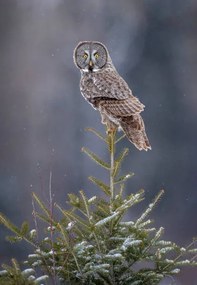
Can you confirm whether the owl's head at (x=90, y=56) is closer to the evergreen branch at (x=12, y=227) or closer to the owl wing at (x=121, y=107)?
the owl wing at (x=121, y=107)

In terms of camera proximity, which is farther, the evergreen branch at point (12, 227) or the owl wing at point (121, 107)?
the owl wing at point (121, 107)

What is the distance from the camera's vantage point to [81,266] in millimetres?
2625

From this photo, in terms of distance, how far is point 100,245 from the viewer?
8.90 feet

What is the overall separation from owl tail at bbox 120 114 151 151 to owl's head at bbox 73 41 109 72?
69 centimetres

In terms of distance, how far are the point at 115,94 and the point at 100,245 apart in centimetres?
128

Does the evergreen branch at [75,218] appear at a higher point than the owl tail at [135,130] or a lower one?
lower

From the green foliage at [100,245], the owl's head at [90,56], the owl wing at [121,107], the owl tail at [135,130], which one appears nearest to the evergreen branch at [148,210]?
the green foliage at [100,245]

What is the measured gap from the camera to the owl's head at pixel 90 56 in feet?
13.4

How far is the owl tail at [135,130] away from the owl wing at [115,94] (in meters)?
0.05

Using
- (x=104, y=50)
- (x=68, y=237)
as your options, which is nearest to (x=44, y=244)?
(x=68, y=237)

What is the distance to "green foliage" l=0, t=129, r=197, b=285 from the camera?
2.55 m

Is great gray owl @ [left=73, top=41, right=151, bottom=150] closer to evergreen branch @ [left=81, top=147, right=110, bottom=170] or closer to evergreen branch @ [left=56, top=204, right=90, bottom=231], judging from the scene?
evergreen branch @ [left=81, top=147, right=110, bottom=170]

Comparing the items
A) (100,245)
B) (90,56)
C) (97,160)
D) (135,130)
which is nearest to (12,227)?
(100,245)

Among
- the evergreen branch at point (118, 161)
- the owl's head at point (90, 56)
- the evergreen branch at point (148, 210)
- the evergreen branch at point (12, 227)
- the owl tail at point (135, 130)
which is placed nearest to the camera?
the evergreen branch at point (12, 227)
